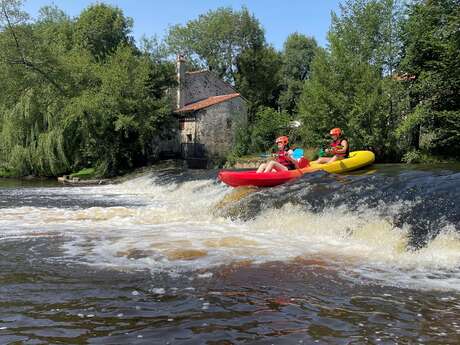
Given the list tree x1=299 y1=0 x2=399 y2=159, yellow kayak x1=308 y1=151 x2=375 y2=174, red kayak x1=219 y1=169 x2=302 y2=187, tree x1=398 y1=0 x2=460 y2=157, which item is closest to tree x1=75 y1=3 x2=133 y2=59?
tree x1=299 y1=0 x2=399 y2=159

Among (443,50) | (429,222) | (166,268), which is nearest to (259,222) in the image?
(429,222)

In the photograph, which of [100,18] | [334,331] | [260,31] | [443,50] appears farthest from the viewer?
[260,31]

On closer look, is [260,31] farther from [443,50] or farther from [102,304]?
[102,304]

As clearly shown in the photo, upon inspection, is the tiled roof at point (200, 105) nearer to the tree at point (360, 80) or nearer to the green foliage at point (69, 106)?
the green foliage at point (69, 106)

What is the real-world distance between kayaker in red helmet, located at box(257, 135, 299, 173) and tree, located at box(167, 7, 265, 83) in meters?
33.5

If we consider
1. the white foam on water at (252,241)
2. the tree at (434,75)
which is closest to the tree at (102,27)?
the tree at (434,75)

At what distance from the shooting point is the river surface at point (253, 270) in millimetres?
3582

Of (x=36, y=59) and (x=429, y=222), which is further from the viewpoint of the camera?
(x=36, y=59)

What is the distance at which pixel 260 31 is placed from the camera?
43531 mm

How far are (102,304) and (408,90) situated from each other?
2100cm

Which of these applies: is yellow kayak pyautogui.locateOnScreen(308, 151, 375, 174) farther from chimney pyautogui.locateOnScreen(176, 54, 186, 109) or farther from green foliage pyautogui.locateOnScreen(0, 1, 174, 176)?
chimney pyautogui.locateOnScreen(176, 54, 186, 109)

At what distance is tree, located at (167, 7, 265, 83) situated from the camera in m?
43.5

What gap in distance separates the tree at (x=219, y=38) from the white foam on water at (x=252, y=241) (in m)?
35.5

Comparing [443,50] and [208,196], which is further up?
[443,50]
